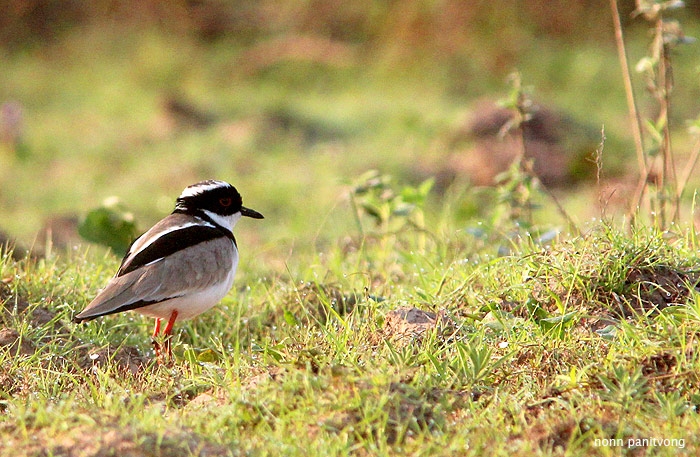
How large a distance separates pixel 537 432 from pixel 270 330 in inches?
73.1

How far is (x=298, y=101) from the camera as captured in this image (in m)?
11.1

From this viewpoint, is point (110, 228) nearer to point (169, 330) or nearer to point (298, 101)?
point (169, 330)

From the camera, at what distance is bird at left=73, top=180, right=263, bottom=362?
4.22 meters

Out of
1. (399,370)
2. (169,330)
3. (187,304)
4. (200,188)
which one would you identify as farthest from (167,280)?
(399,370)

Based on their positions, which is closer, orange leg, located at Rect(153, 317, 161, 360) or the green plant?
orange leg, located at Rect(153, 317, 161, 360)

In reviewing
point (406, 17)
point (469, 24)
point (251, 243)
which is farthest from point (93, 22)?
point (251, 243)

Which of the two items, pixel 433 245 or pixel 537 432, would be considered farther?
pixel 433 245

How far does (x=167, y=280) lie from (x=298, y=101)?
22.8 ft

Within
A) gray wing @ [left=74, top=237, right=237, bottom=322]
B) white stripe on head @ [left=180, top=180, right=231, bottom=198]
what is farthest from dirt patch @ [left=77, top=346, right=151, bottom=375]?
white stripe on head @ [left=180, top=180, right=231, bottom=198]

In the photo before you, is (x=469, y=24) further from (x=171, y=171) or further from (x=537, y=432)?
(x=537, y=432)

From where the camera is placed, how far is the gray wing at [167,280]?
417cm

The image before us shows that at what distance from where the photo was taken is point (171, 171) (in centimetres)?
897

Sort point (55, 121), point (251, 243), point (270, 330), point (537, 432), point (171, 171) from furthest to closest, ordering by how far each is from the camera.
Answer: point (55, 121), point (171, 171), point (251, 243), point (270, 330), point (537, 432)

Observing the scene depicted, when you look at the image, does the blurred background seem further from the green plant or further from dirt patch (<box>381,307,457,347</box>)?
dirt patch (<box>381,307,457,347</box>)
